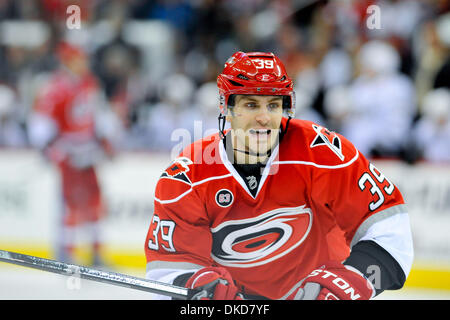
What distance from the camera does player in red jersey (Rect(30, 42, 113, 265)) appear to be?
5461 millimetres

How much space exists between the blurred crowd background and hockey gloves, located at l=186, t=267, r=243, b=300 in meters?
2.78

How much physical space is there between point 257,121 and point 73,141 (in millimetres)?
3581

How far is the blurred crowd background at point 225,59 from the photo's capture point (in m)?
4.99

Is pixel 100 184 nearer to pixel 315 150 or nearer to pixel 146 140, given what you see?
pixel 146 140

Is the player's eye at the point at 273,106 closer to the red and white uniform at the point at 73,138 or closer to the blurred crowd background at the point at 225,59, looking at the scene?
the blurred crowd background at the point at 225,59

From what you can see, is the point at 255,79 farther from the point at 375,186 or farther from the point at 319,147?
the point at 375,186

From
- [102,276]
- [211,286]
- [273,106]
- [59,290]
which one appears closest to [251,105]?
[273,106]

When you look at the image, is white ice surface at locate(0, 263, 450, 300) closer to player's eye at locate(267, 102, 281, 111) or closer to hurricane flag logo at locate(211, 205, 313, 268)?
hurricane flag logo at locate(211, 205, 313, 268)

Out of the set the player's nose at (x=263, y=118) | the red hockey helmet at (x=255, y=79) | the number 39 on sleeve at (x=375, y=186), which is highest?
the red hockey helmet at (x=255, y=79)

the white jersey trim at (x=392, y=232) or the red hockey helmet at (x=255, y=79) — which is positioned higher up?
the red hockey helmet at (x=255, y=79)

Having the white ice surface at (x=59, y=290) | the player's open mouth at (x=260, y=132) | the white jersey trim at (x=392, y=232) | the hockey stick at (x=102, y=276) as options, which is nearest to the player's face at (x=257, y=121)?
the player's open mouth at (x=260, y=132)

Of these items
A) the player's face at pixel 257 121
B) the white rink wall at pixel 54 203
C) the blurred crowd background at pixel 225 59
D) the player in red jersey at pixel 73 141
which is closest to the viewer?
the player's face at pixel 257 121

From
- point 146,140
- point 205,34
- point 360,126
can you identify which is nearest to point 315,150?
point 360,126

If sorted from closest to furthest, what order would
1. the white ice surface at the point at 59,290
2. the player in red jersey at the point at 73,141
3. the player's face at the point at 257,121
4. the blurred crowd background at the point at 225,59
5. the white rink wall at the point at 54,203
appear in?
the player's face at the point at 257,121, the white ice surface at the point at 59,290, the blurred crowd background at the point at 225,59, the white rink wall at the point at 54,203, the player in red jersey at the point at 73,141
